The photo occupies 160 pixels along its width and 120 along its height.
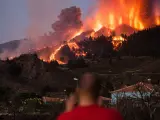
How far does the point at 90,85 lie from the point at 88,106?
195mm

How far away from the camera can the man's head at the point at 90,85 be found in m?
3.57

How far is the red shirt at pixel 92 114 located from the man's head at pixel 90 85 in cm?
Answer: 16

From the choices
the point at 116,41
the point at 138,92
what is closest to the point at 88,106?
the point at 138,92

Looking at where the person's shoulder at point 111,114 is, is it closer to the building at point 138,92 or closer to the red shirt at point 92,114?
the red shirt at point 92,114

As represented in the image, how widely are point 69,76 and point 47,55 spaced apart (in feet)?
257

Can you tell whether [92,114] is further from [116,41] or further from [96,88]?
[116,41]

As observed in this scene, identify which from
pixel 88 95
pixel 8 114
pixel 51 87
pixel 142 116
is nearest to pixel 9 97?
pixel 8 114

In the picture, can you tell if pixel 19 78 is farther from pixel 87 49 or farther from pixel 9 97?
pixel 87 49

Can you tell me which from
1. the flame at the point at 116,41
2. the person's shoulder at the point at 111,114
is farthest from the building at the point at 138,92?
the flame at the point at 116,41

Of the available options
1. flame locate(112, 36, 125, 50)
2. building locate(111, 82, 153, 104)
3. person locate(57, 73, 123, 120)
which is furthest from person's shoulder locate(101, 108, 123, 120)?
flame locate(112, 36, 125, 50)

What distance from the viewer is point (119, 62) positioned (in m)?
120

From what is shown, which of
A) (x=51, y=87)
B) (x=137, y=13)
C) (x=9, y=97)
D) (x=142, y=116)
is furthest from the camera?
(x=137, y=13)

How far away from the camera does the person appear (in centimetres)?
341

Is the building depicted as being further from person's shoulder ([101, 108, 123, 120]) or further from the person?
person's shoulder ([101, 108, 123, 120])
